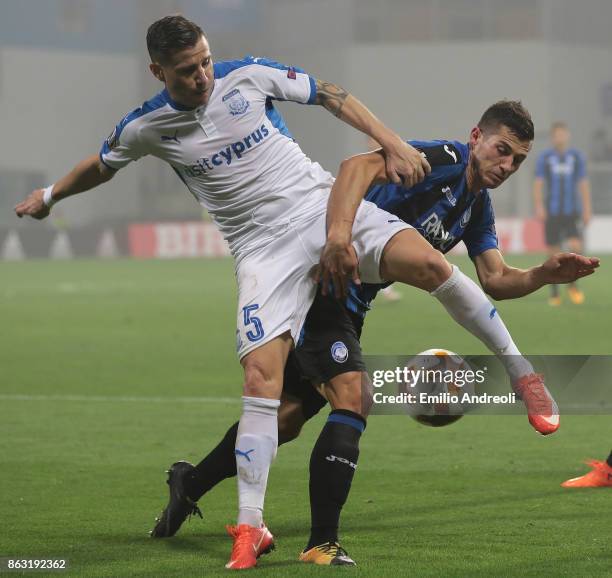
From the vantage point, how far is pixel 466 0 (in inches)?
1832

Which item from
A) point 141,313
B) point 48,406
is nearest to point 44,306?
point 141,313

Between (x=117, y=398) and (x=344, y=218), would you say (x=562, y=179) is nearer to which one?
(x=117, y=398)

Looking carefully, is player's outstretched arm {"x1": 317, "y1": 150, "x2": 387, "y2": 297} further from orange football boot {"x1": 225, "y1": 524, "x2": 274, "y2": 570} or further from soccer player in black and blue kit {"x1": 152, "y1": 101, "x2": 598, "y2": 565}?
orange football boot {"x1": 225, "y1": 524, "x2": 274, "y2": 570}

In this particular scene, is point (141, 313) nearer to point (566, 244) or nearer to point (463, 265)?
point (566, 244)

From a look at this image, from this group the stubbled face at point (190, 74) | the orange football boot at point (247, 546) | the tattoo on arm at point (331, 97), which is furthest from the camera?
the tattoo on arm at point (331, 97)

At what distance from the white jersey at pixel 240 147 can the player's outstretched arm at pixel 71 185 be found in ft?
0.98

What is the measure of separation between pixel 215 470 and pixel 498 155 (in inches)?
65.4

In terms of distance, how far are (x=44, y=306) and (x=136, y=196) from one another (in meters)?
30.5

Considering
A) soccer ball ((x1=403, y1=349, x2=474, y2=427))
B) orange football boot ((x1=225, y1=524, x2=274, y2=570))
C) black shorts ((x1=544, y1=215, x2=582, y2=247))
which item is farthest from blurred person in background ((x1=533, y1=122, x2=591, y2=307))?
orange football boot ((x1=225, y1=524, x2=274, y2=570))

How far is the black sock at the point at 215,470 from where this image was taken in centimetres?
559

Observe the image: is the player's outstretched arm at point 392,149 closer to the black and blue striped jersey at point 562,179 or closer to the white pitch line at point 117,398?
the white pitch line at point 117,398

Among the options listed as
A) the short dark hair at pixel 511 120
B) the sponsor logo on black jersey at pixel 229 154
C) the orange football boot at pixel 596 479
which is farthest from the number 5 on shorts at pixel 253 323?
the orange football boot at pixel 596 479

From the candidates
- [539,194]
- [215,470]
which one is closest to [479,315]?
[215,470]

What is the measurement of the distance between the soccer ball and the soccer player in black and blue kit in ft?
1.13
